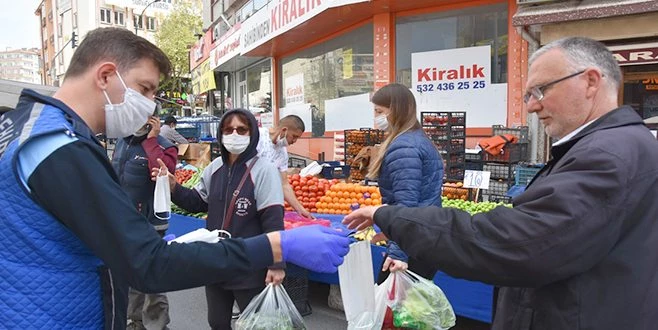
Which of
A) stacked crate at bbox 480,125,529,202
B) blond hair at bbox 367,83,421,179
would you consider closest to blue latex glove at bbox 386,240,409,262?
blond hair at bbox 367,83,421,179

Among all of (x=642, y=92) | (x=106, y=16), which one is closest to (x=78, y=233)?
(x=642, y=92)

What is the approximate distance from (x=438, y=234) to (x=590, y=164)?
0.47m

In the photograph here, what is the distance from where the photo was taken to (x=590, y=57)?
156 cm

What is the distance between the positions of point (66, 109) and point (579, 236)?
4.99 ft

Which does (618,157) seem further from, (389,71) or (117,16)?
(117,16)

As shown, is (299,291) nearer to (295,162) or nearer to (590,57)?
(590,57)

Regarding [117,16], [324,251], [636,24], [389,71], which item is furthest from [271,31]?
[117,16]

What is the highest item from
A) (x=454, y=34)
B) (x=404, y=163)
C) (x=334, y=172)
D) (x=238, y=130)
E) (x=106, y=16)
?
(x=106, y=16)

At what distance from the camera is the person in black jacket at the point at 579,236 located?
132cm

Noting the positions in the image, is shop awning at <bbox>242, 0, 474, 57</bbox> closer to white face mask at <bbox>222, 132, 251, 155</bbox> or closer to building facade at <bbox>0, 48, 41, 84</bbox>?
white face mask at <bbox>222, 132, 251, 155</bbox>

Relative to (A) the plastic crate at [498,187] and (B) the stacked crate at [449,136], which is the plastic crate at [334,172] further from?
(A) the plastic crate at [498,187]

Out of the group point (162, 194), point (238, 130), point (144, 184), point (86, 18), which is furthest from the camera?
point (86, 18)

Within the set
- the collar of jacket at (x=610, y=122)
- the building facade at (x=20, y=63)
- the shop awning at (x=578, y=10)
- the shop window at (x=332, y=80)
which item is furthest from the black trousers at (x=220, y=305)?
the building facade at (x=20, y=63)

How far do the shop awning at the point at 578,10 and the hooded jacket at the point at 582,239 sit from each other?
7.12 meters
